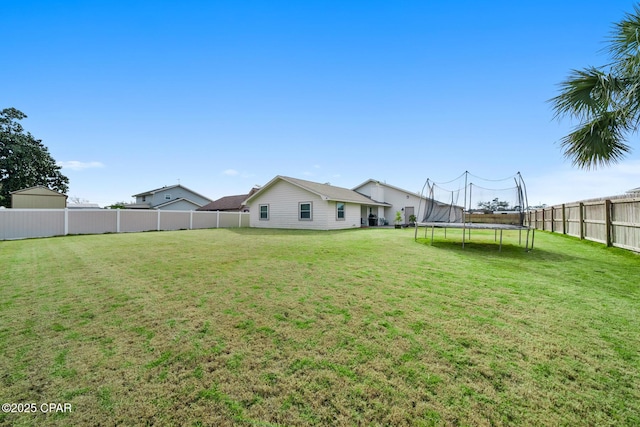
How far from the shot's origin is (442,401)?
1.76 meters

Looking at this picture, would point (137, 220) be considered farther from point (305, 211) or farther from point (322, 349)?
point (322, 349)

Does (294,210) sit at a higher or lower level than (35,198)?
lower

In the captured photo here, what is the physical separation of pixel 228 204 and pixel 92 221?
18449 millimetres

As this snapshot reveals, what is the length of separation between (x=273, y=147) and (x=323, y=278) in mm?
17189

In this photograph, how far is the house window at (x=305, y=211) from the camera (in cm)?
1687

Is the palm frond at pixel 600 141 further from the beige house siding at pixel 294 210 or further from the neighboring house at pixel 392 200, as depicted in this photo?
the neighboring house at pixel 392 200

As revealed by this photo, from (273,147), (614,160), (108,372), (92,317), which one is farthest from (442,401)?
(273,147)

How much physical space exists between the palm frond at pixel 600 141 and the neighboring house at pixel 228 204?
27.7 m

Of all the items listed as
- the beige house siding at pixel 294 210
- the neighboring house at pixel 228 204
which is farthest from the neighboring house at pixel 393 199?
the neighboring house at pixel 228 204

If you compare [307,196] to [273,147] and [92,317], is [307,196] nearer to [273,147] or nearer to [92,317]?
[273,147]

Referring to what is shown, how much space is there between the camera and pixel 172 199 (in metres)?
34.8

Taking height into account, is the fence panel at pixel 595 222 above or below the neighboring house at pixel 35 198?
below

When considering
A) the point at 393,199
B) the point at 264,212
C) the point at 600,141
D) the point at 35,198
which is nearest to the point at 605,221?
the point at 600,141

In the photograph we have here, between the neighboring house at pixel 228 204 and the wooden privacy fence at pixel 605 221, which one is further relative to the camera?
the neighboring house at pixel 228 204
